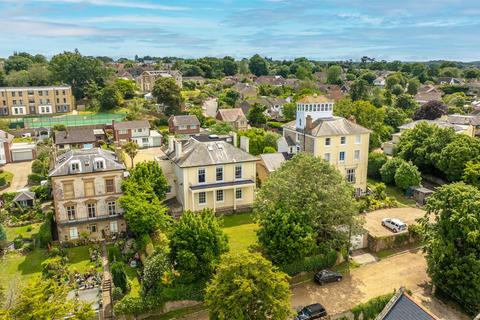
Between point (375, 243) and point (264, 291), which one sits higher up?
point (264, 291)

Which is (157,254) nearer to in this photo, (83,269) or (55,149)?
(83,269)

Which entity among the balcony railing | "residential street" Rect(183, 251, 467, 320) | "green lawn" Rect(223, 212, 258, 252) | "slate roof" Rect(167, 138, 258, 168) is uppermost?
"slate roof" Rect(167, 138, 258, 168)

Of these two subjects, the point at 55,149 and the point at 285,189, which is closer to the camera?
the point at 285,189

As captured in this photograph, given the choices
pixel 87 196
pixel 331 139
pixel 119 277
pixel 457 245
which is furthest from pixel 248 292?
pixel 331 139

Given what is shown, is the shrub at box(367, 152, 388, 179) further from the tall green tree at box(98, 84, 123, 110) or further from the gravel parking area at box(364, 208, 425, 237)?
the tall green tree at box(98, 84, 123, 110)

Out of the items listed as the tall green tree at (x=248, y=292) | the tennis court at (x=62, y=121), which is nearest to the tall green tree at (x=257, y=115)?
the tennis court at (x=62, y=121)

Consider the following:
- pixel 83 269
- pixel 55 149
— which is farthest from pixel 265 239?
pixel 55 149

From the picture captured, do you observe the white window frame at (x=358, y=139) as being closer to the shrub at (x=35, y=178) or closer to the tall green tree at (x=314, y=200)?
the tall green tree at (x=314, y=200)

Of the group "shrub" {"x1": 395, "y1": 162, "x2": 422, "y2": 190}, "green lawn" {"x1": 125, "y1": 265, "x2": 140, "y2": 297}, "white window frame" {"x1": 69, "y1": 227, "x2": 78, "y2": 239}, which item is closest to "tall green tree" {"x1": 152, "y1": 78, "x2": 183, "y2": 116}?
"shrub" {"x1": 395, "y1": 162, "x2": 422, "y2": 190}
